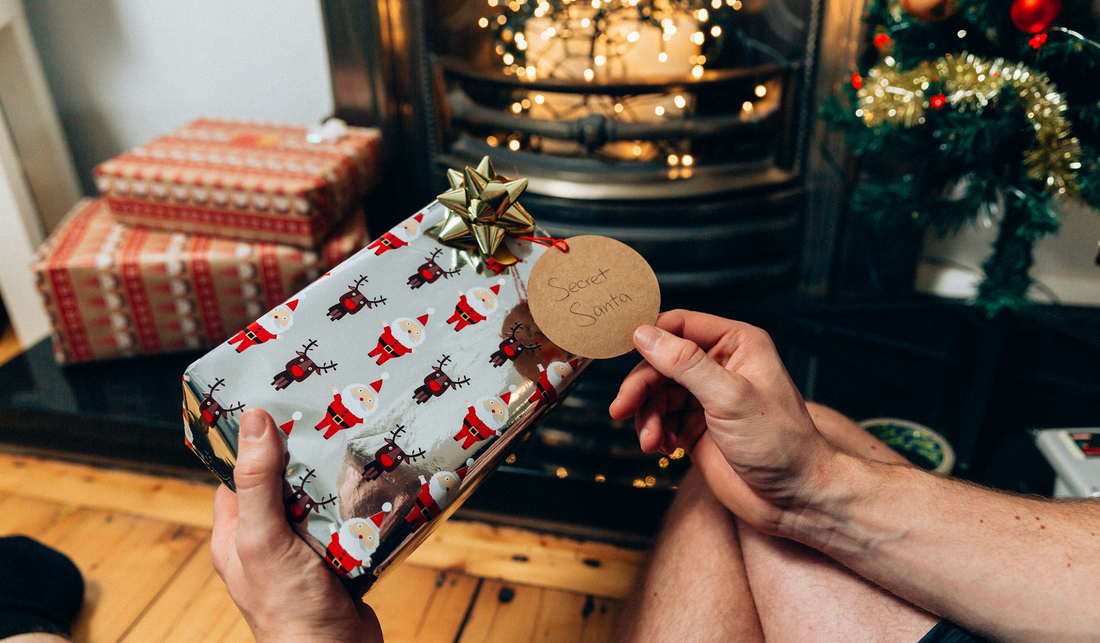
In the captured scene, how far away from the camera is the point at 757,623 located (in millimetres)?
654

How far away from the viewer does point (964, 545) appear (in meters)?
0.56

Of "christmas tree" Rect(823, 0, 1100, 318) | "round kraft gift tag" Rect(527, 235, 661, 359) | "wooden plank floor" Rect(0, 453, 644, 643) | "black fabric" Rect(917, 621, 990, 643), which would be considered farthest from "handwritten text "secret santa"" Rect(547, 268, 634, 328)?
"christmas tree" Rect(823, 0, 1100, 318)

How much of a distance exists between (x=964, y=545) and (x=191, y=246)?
4.23ft

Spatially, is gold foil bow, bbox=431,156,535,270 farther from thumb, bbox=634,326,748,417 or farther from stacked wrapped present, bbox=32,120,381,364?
stacked wrapped present, bbox=32,120,381,364

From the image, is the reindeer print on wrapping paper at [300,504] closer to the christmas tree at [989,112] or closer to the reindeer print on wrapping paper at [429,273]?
the reindeer print on wrapping paper at [429,273]

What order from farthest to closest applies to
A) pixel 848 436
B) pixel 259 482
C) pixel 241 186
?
pixel 241 186 → pixel 848 436 → pixel 259 482

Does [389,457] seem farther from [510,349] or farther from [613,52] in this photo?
[613,52]

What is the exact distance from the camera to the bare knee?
74 centimetres

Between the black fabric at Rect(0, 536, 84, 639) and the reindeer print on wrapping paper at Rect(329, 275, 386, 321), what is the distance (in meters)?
0.57

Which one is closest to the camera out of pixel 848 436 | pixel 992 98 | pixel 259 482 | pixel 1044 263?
pixel 259 482

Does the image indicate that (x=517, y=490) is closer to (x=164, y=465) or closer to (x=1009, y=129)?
(x=164, y=465)

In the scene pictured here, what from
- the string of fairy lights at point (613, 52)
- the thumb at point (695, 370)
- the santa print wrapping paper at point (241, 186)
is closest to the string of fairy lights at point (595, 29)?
the string of fairy lights at point (613, 52)

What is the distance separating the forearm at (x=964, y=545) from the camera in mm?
531

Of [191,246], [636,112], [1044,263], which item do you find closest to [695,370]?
[636,112]
